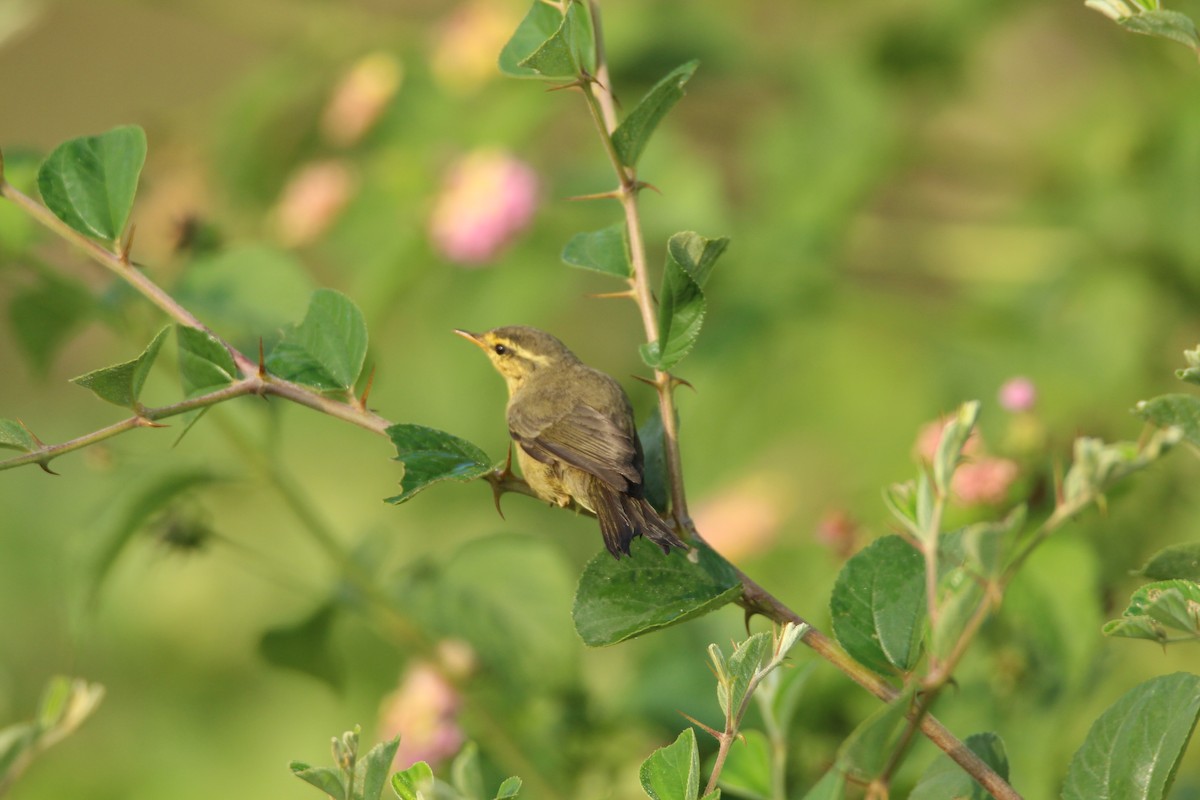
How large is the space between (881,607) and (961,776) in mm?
168

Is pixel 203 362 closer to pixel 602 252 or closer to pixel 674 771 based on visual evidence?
pixel 602 252

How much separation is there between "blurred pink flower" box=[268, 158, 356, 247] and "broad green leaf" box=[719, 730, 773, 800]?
7.81 ft

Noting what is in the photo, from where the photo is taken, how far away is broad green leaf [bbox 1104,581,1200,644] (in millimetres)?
998

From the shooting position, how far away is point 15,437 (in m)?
1.11

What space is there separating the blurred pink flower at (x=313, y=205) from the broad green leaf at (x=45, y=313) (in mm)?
1280

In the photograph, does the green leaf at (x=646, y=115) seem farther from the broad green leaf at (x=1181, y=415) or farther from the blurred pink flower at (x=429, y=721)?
the blurred pink flower at (x=429, y=721)

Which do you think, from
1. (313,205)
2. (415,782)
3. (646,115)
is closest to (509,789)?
(415,782)

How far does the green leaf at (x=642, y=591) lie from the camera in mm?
1145

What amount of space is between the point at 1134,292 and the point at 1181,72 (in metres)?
0.76

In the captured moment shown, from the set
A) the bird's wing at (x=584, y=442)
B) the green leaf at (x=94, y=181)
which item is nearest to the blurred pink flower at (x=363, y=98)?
the bird's wing at (x=584, y=442)

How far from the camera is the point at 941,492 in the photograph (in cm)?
97

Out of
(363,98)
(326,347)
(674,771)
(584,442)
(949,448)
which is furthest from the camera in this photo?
(363,98)

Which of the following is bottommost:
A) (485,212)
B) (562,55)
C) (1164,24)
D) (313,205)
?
(313,205)

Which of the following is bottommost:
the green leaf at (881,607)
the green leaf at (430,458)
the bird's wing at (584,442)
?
the bird's wing at (584,442)
